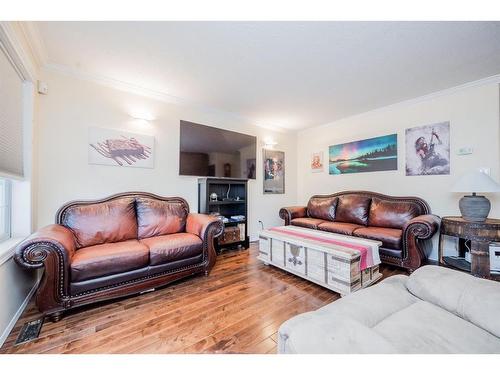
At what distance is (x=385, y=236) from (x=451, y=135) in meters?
1.68

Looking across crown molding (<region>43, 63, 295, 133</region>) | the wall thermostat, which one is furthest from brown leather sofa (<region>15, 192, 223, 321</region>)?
crown molding (<region>43, 63, 295, 133</region>)

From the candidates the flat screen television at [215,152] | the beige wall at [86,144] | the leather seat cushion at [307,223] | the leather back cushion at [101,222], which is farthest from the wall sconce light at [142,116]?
the leather seat cushion at [307,223]

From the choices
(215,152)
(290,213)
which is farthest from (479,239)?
(215,152)

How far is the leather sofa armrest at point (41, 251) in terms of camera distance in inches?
55.8

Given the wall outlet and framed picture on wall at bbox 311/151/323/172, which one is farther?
framed picture on wall at bbox 311/151/323/172

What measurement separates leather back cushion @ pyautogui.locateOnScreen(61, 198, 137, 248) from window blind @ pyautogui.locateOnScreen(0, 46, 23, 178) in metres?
0.57

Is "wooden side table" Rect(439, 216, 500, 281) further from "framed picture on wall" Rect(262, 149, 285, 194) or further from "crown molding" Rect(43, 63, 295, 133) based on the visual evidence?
"crown molding" Rect(43, 63, 295, 133)

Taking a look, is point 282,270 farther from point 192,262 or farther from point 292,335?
point 292,335

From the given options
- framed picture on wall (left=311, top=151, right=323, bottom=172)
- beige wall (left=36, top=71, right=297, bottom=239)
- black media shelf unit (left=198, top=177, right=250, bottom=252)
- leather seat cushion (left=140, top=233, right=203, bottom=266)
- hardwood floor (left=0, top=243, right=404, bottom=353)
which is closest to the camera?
hardwood floor (left=0, top=243, right=404, bottom=353)

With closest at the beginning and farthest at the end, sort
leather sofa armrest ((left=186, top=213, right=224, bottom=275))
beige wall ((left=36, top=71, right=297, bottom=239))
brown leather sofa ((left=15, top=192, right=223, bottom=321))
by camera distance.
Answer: brown leather sofa ((left=15, top=192, right=223, bottom=321)), beige wall ((left=36, top=71, right=297, bottom=239)), leather sofa armrest ((left=186, top=213, right=224, bottom=275))

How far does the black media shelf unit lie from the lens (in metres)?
3.06

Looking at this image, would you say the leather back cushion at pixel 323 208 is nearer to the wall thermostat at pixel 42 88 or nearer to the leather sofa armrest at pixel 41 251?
the leather sofa armrest at pixel 41 251

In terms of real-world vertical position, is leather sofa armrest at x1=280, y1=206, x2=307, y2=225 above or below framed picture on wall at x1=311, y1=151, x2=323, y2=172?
below
